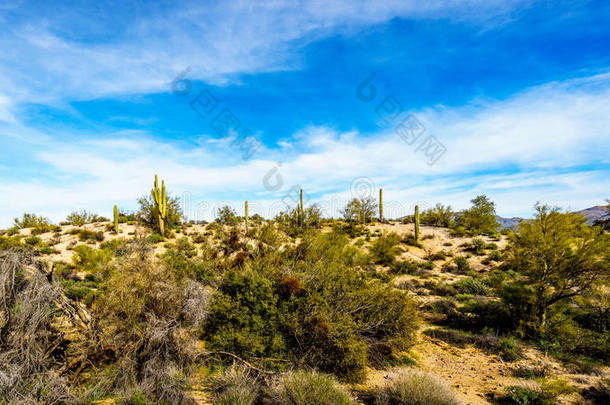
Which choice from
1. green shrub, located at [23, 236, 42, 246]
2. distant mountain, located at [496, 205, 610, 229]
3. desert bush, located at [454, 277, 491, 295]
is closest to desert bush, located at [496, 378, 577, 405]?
distant mountain, located at [496, 205, 610, 229]

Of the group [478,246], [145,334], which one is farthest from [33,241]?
[478,246]

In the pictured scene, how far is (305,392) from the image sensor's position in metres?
5.07

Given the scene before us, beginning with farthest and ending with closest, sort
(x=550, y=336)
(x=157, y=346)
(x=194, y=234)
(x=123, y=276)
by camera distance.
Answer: (x=194, y=234) → (x=550, y=336) → (x=123, y=276) → (x=157, y=346)

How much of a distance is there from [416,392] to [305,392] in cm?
193

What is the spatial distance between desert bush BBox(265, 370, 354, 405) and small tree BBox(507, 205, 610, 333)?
689 centimetres

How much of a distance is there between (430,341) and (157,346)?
290 inches

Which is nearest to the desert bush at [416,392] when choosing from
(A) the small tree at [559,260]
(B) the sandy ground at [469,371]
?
(B) the sandy ground at [469,371]

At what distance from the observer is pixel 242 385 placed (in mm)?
5637

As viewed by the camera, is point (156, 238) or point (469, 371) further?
point (156, 238)

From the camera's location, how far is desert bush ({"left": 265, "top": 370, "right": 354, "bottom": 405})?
4.97 m

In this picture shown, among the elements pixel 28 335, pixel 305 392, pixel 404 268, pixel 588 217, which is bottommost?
pixel 305 392

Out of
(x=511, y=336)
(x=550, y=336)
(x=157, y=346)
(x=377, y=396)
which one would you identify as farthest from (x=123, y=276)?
(x=550, y=336)

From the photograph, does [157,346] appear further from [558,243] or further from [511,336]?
[558,243]

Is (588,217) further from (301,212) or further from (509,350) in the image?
(301,212)
